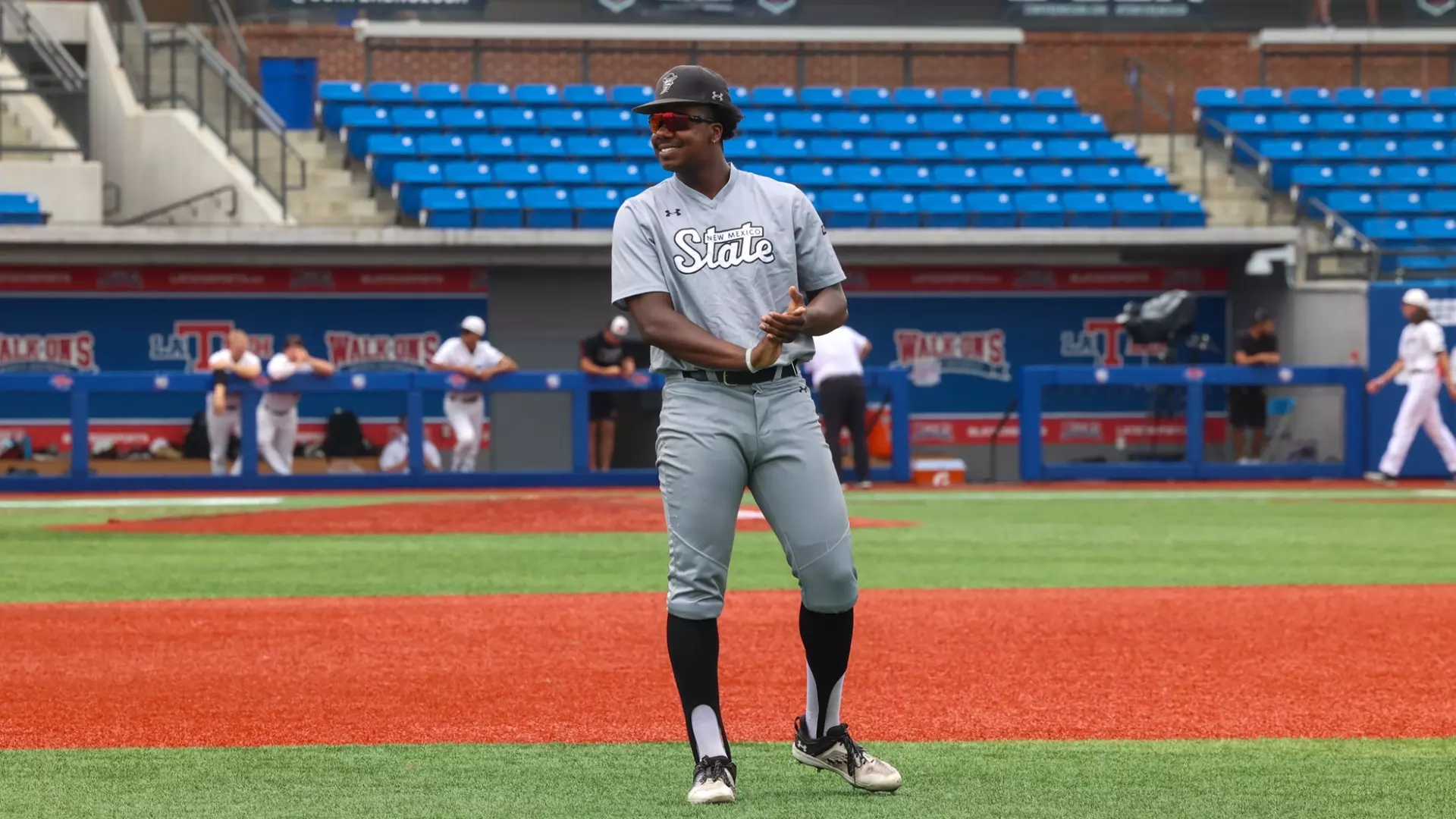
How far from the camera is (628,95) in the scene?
81.9 ft

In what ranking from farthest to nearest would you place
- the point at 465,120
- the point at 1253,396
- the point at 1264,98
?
the point at 1264,98 < the point at 465,120 < the point at 1253,396

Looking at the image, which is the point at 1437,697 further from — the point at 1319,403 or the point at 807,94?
the point at 807,94

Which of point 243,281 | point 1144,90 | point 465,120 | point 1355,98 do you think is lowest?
point 243,281

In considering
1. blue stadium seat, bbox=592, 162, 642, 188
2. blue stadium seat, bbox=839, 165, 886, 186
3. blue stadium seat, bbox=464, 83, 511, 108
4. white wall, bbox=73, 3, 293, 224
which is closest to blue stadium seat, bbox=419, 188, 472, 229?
white wall, bbox=73, 3, 293, 224

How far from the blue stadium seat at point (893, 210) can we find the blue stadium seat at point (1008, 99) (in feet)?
11.3

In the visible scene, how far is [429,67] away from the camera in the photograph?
26.3 metres

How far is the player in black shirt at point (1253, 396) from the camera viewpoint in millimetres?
19750

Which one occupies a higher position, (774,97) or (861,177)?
(774,97)

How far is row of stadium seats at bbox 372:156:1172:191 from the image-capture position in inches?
885

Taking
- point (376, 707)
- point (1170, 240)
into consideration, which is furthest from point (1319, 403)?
point (376, 707)

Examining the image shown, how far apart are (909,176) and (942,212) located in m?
1.34

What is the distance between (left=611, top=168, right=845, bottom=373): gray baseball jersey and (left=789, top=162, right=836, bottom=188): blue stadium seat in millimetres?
18344

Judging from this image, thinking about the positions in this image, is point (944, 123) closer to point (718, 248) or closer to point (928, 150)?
point (928, 150)

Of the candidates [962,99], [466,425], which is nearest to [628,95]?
[962,99]
